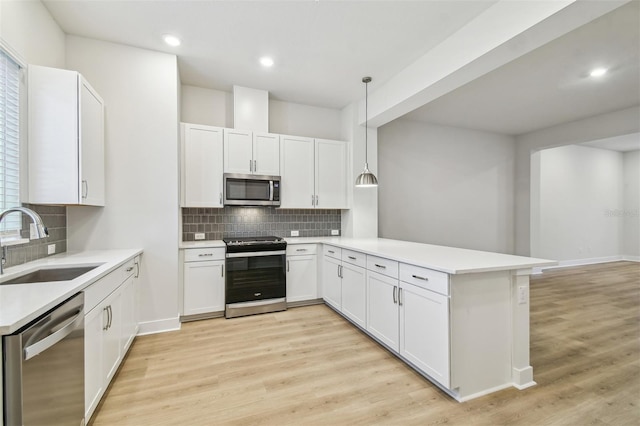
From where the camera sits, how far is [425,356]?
214 centimetres

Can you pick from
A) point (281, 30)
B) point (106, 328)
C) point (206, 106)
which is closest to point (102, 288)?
point (106, 328)

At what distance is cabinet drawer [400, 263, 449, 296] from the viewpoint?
77.0 inches

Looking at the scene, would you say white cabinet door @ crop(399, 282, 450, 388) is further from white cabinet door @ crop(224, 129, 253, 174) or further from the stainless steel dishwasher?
white cabinet door @ crop(224, 129, 253, 174)

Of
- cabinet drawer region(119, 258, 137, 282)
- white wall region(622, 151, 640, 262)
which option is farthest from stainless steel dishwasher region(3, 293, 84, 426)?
white wall region(622, 151, 640, 262)

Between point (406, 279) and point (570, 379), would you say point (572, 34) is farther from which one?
point (570, 379)

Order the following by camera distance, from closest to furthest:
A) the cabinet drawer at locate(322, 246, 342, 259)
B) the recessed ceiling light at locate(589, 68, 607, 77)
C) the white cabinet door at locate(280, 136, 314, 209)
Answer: the recessed ceiling light at locate(589, 68, 607, 77) → the cabinet drawer at locate(322, 246, 342, 259) → the white cabinet door at locate(280, 136, 314, 209)

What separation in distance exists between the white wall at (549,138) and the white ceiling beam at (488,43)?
12.8 feet

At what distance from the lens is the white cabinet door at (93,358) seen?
1629 millimetres

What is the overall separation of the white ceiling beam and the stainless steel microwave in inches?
73.8

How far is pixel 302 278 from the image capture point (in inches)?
154

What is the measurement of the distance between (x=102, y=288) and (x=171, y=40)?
2.45m

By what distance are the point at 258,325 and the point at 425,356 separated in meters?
1.91

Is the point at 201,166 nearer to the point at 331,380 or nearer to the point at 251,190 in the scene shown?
the point at 251,190

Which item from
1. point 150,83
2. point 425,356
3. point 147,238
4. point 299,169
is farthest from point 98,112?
point 425,356
